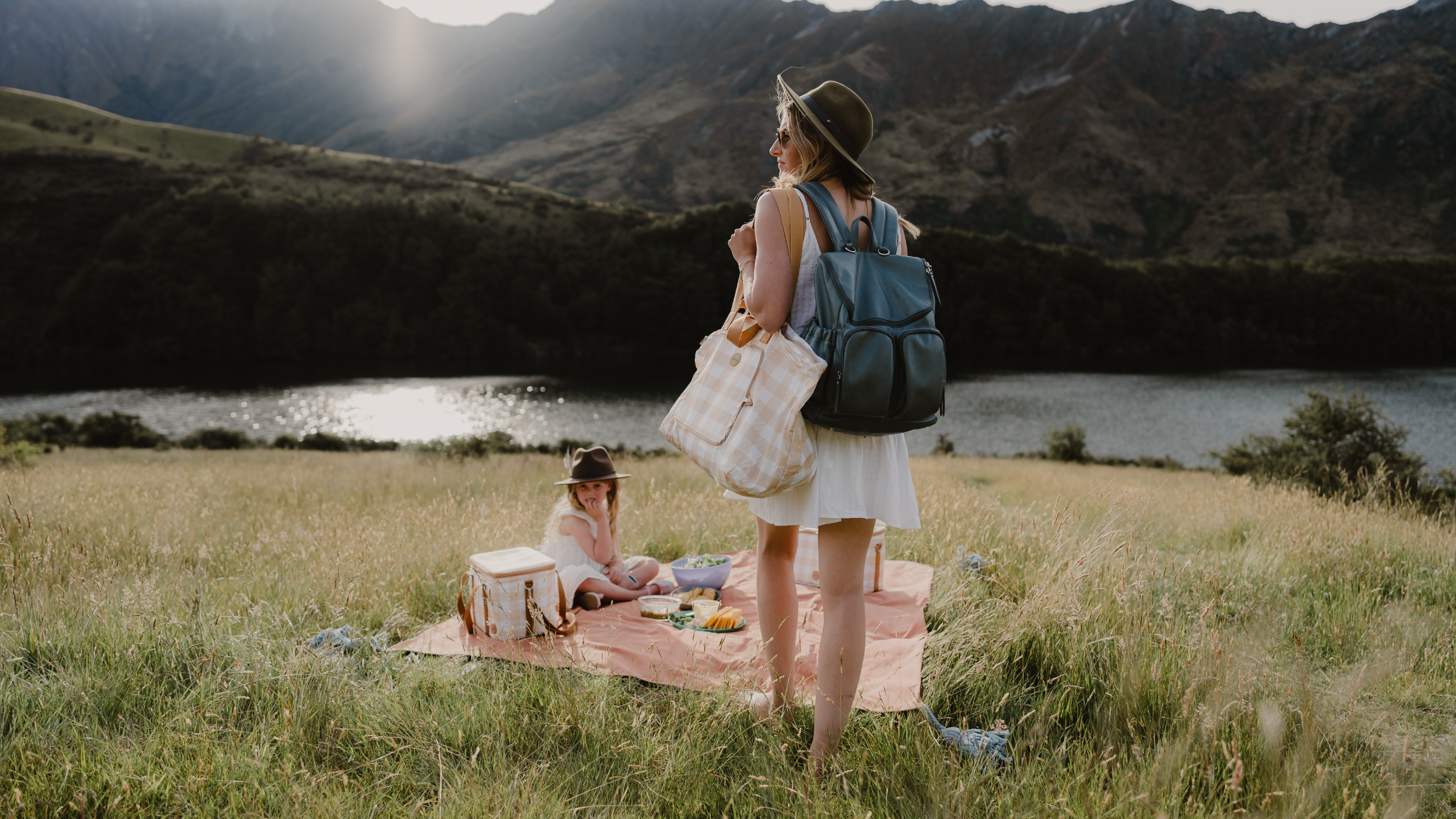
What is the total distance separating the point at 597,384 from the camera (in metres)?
42.4

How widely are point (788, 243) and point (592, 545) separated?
2.72m

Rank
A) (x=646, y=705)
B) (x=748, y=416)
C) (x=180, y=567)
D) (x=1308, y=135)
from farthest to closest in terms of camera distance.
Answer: (x=1308, y=135) → (x=180, y=567) → (x=646, y=705) → (x=748, y=416)

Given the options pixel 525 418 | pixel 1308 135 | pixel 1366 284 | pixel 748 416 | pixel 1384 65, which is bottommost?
pixel 525 418

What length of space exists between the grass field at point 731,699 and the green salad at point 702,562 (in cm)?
129

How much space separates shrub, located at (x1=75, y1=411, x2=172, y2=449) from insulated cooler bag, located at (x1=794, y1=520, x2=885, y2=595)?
25201 millimetres

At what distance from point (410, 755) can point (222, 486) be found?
25.3 ft

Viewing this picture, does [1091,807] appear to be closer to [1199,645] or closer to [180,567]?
[1199,645]

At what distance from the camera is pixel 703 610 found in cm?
382

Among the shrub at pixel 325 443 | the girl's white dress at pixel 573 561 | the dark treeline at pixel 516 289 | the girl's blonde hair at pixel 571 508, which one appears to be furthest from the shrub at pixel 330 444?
the dark treeline at pixel 516 289

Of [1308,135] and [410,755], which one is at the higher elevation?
[1308,135]

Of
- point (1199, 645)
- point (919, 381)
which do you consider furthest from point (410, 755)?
point (1199, 645)

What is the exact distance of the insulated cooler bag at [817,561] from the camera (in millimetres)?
4105

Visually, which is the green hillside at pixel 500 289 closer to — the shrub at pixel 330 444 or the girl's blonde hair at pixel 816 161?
the shrub at pixel 330 444

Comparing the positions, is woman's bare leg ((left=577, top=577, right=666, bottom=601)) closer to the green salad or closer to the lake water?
the green salad
